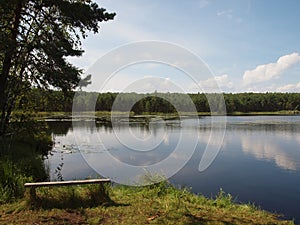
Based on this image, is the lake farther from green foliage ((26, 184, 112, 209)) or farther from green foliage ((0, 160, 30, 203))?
green foliage ((0, 160, 30, 203))

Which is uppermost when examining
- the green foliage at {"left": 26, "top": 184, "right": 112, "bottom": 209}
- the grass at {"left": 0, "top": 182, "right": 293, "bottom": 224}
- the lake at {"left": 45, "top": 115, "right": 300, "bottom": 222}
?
the green foliage at {"left": 26, "top": 184, "right": 112, "bottom": 209}

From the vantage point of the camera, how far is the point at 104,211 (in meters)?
5.39

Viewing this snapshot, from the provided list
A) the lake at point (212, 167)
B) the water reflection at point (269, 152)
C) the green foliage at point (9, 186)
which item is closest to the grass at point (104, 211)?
the green foliage at point (9, 186)

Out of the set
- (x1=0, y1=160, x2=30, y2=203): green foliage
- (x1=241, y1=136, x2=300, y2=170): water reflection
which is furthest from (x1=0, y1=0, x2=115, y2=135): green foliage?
(x1=241, y1=136, x2=300, y2=170): water reflection

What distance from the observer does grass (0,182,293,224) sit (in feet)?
16.2

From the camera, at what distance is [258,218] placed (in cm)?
559

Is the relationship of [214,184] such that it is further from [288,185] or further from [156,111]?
[156,111]

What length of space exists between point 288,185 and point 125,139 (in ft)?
48.7

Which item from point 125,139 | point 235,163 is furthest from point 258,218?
point 125,139

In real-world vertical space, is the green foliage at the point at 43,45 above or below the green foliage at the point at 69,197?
above

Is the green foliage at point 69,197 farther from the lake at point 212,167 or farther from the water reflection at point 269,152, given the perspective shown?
the water reflection at point 269,152

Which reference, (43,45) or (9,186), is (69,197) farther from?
(43,45)

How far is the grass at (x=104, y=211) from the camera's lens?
16.2 feet

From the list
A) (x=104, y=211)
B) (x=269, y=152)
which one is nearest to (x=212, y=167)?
(x=269, y=152)
